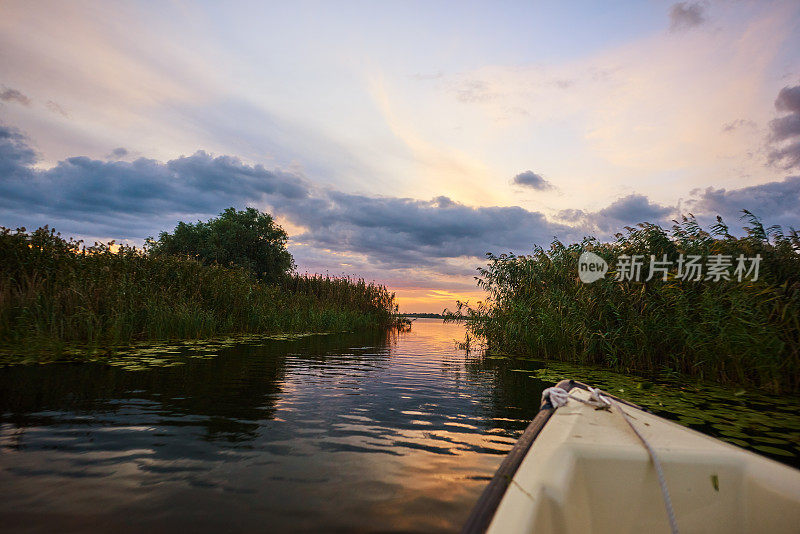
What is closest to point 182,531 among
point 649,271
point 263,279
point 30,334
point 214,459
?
point 214,459

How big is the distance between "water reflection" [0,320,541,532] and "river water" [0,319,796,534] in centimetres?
1

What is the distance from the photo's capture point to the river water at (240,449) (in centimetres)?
236

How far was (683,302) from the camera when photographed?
822cm

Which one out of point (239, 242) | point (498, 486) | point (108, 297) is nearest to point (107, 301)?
point (108, 297)

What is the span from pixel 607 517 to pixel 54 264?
12489 millimetres

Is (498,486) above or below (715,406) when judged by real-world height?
above

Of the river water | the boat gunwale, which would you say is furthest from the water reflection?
the boat gunwale

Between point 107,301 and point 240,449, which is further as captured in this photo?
point 107,301

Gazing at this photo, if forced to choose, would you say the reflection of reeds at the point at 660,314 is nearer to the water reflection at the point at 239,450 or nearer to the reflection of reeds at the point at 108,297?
the water reflection at the point at 239,450

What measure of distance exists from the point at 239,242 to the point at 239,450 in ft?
98.6

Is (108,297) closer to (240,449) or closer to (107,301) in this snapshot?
(107,301)

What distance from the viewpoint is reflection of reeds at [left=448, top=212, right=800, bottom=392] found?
6913 mm

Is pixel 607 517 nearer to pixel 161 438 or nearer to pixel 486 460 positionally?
pixel 486 460

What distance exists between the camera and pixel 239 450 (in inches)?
133
